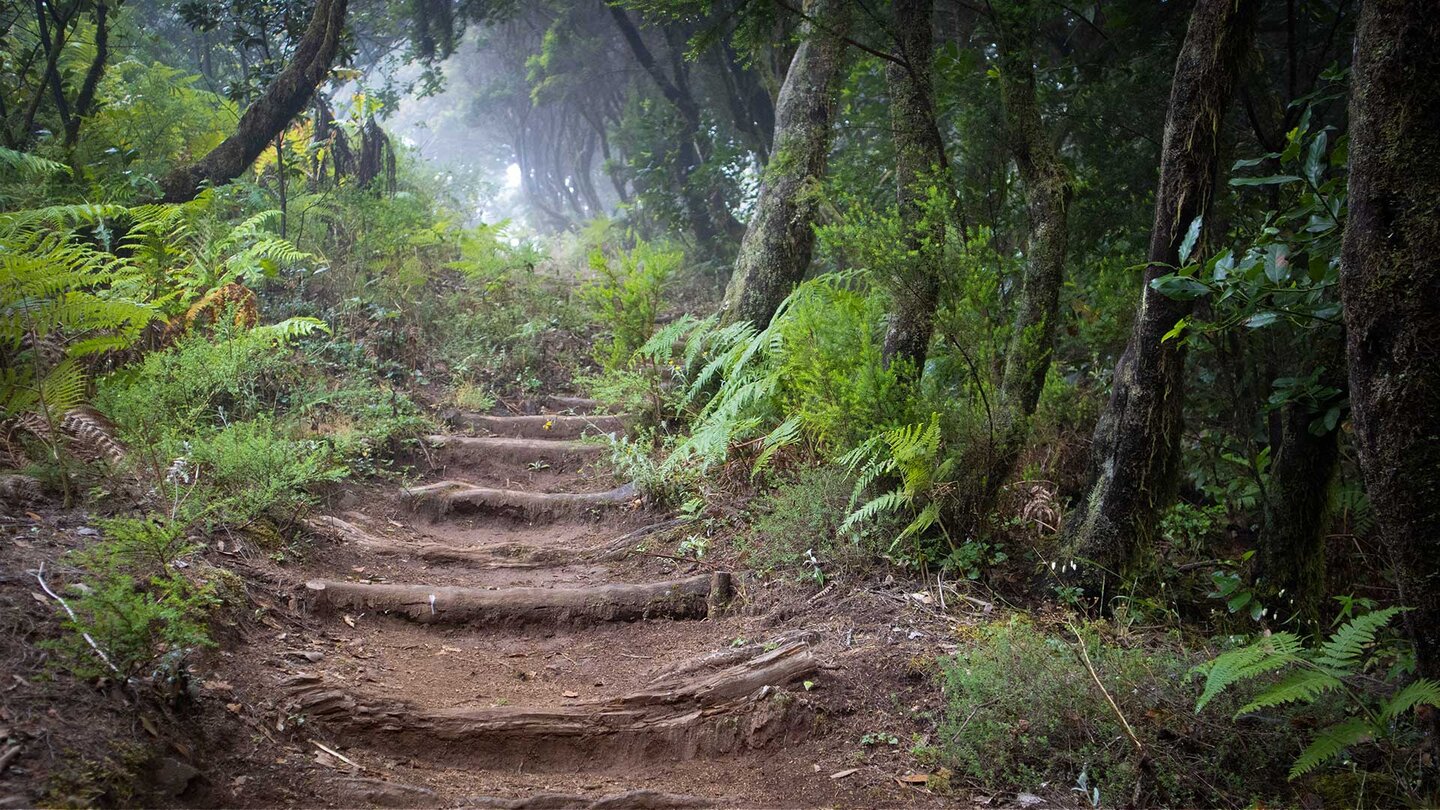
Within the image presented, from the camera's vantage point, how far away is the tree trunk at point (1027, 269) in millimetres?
4020

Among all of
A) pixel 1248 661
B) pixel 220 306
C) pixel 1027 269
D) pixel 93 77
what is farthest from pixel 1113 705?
pixel 93 77

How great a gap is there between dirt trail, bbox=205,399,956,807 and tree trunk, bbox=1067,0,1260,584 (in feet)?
4.11

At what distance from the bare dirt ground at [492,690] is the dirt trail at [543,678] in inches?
0.4

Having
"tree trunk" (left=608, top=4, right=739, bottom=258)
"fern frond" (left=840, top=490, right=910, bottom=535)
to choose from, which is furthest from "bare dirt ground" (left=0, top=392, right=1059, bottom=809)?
"tree trunk" (left=608, top=4, right=739, bottom=258)

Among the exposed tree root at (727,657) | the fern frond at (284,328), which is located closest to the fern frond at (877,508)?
the exposed tree root at (727,657)

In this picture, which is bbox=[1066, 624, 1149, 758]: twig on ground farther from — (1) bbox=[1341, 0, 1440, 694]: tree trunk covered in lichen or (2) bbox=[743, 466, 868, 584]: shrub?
(2) bbox=[743, 466, 868, 584]: shrub

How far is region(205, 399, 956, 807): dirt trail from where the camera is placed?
287cm

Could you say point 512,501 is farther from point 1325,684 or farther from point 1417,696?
point 1417,696

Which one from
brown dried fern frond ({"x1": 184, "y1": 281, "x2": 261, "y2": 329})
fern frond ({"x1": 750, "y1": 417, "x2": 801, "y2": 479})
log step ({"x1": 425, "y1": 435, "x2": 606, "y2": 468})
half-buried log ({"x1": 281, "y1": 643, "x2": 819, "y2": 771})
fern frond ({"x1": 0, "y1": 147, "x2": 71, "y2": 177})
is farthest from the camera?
log step ({"x1": 425, "y1": 435, "x2": 606, "y2": 468})

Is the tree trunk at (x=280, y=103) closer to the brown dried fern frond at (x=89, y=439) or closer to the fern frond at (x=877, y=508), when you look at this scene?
the brown dried fern frond at (x=89, y=439)

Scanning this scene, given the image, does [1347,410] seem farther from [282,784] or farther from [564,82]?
[564,82]

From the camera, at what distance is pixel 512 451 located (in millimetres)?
7004

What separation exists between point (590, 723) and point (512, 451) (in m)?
3.99

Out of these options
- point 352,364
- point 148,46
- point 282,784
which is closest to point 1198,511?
point 282,784
